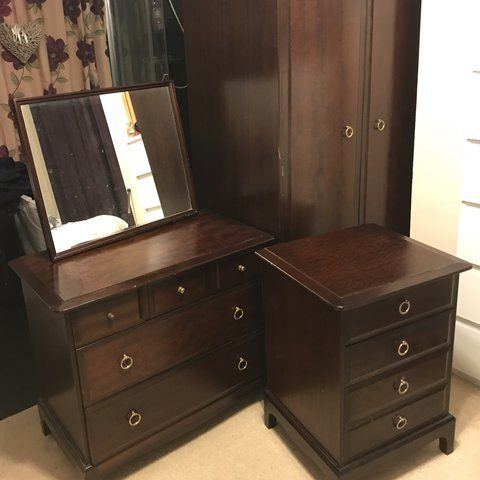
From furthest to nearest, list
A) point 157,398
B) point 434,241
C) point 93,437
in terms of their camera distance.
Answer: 1. point 434,241
2. point 157,398
3. point 93,437

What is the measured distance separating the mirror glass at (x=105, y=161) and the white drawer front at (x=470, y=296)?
1.01 meters

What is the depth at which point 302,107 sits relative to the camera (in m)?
1.87

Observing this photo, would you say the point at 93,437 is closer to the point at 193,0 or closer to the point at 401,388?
the point at 401,388

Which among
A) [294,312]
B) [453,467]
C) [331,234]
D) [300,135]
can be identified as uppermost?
[300,135]

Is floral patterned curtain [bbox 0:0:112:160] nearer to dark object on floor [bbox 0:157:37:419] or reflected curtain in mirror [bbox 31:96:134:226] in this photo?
dark object on floor [bbox 0:157:37:419]

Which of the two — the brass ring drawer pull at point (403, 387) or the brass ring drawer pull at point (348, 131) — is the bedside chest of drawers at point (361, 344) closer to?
the brass ring drawer pull at point (403, 387)

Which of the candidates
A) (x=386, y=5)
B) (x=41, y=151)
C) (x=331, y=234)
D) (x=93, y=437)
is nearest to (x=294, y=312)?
(x=331, y=234)

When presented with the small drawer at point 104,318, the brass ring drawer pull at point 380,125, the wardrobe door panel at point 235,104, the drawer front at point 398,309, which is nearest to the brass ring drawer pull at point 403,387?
the drawer front at point 398,309

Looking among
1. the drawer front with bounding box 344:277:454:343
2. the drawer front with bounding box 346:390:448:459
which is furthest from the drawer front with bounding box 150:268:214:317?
the drawer front with bounding box 346:390:448:459

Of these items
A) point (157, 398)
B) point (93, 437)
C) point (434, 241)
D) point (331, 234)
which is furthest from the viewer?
point (434, 241)

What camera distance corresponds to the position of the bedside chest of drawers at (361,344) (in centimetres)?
157

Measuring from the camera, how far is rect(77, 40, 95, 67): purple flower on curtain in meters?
2.41

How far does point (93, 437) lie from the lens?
1687mm

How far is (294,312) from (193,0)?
44.9 inches
